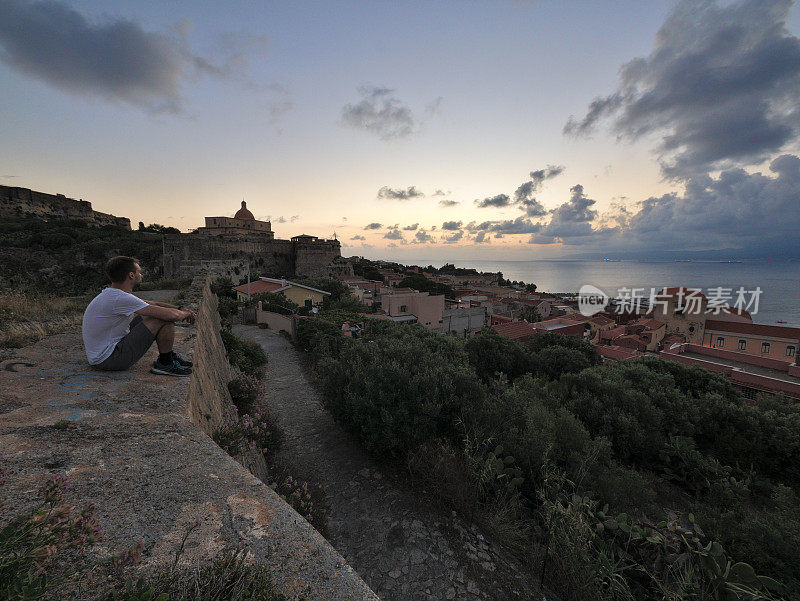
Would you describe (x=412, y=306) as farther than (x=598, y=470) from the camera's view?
Yes

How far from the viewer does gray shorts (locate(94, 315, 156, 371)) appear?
279 cm

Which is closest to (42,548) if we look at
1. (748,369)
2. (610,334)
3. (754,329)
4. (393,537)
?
(393,537)

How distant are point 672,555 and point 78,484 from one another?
5115 mm

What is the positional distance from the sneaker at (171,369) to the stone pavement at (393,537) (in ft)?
8.27

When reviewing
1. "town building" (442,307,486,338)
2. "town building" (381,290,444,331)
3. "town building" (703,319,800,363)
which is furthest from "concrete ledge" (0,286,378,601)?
"town building" (703,319,800,363)

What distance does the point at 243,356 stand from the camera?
9.34m

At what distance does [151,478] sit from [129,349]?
189 centimetres

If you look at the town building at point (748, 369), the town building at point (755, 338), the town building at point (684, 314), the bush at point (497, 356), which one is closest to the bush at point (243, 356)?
the bush at point (497, 356)

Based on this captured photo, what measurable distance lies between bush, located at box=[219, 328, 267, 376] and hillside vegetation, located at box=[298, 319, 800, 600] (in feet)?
11.9

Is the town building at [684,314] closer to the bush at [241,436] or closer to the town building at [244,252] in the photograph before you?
the town building at [244,252]

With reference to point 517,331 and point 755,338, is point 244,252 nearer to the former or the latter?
point 517,331

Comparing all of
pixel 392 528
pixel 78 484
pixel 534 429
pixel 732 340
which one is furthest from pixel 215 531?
pixel 732 340

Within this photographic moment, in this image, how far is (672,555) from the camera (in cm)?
329

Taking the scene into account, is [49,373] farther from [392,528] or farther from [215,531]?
[392,528]
